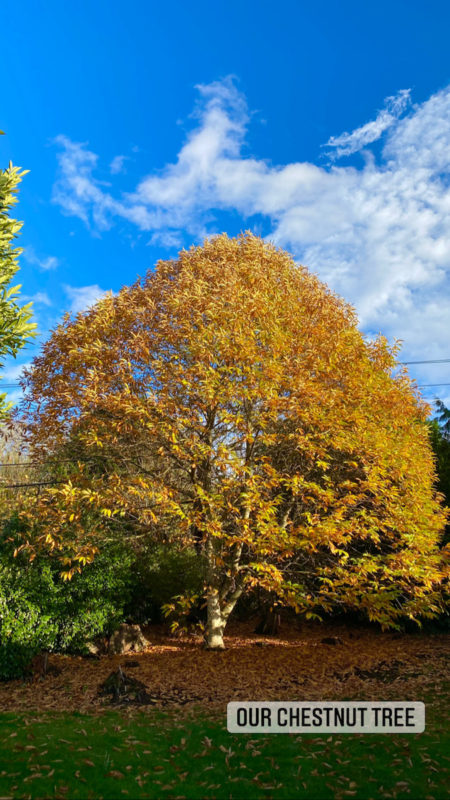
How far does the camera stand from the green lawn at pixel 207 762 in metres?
5.66

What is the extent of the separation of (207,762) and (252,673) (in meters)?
4.87

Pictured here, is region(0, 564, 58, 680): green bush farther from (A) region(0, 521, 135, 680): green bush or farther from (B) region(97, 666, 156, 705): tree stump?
(B) region(97, 666, 156, 705): tree stump

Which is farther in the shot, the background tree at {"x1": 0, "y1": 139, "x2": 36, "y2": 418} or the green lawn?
the background tree at {"x1": 0, "y1": 139, "x2": 36, "y2": 418}

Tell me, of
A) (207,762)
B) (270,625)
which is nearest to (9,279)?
(207,762)

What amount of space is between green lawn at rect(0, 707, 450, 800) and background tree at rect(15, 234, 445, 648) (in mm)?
3273

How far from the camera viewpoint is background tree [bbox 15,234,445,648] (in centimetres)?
1040

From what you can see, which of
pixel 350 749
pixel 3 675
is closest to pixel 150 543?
pixel 3 675

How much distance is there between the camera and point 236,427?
10922mm

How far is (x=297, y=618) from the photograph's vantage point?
18281 mm

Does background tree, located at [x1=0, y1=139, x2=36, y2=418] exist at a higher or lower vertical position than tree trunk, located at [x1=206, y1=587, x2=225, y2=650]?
higher

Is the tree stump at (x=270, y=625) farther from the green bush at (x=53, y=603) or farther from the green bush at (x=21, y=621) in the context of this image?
the green bush at (x=21, y=621)

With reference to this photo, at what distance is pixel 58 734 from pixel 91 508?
5.29 meters

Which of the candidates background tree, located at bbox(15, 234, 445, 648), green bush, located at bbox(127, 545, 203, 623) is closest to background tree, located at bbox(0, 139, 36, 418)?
background tree, located at bbox(15, 234, 445, 648)

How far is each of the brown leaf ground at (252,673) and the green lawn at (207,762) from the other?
1.62 meters
